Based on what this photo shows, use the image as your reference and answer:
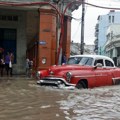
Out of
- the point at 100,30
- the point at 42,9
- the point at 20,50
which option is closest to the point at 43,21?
the point at 42,9

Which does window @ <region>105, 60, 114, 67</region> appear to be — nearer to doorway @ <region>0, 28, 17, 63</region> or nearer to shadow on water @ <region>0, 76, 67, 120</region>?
shadow on water @ <region>0, 76, 67, 120</region>

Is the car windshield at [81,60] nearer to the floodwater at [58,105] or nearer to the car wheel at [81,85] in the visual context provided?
the car wheel at [81,85]

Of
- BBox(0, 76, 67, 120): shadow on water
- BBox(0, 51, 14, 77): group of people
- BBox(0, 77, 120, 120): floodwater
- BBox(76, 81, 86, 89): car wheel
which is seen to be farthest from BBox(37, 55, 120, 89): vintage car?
BBox(0, 51, 14, 77): group of people

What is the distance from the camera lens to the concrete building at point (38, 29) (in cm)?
2470

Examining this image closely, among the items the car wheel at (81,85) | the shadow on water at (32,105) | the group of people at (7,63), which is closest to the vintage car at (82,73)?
the car wheel at (81,85)

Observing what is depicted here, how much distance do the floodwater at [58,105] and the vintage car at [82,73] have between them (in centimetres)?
37

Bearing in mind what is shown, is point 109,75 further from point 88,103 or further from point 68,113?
point 68,113

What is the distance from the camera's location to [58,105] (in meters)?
11.5

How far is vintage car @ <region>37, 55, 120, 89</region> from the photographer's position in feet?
51.3

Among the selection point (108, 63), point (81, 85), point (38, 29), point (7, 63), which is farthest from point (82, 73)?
point (38, 29)

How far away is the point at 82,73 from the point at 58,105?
4620mm

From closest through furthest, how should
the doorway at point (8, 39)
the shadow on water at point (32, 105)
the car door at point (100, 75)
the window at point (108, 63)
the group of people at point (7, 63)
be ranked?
the shadow on water at point (32, 105) < the car door at point (100, 75) < the window at point (108, 63) < the group of people at point (7, 63) < the doorway at point (8, 39)

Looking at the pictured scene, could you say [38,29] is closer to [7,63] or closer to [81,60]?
[7,63]

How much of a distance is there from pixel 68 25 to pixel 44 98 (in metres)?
17.6
